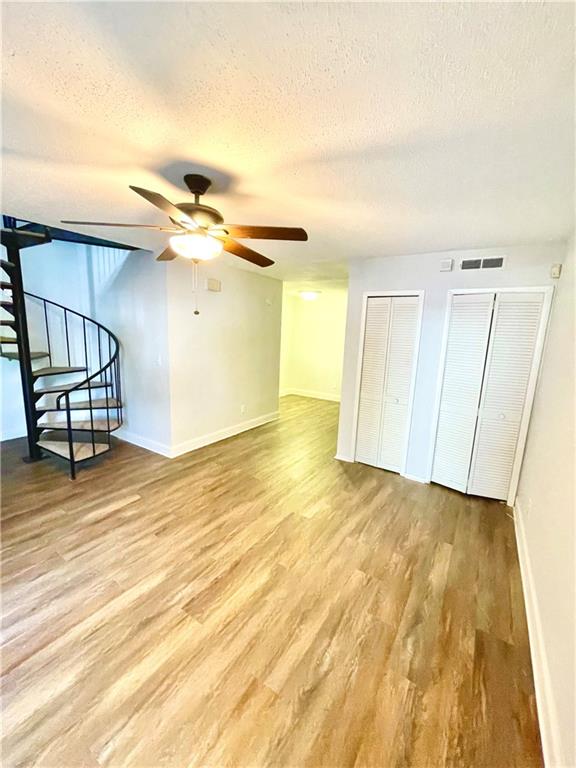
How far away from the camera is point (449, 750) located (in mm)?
1243

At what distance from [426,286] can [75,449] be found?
434 cm

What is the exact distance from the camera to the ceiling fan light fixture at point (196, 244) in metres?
1.95

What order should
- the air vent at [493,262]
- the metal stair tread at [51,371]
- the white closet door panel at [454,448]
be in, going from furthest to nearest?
1. the metal stair tread at [51,371]
2. the white closet door panel at [454,448]
3. the air vent at [493,262]

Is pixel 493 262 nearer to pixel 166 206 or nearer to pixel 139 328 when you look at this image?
pixel 166 206

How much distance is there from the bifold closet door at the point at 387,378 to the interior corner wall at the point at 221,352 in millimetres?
1973

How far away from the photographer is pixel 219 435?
15.1ft

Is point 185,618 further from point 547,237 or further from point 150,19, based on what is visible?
point 547,237

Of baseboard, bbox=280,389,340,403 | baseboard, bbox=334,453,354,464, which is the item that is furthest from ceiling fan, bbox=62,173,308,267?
baseboard, bbox=280,389,340,403

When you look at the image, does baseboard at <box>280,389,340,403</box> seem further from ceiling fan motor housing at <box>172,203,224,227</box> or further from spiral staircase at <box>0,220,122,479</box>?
ceiling fan motor housing at <box>172,203,224,227</box>

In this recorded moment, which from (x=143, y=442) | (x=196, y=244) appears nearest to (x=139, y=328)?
(x=143, y=442)

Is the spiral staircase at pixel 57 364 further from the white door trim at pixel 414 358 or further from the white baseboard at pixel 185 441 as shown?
the white door trim at pixel 414 358

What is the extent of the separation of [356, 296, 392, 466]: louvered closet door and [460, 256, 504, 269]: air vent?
0.80 metres

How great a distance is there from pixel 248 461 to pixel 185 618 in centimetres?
218

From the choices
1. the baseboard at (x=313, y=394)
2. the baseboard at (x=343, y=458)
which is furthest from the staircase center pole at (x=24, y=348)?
the baseboard at (x=313, y=394)
